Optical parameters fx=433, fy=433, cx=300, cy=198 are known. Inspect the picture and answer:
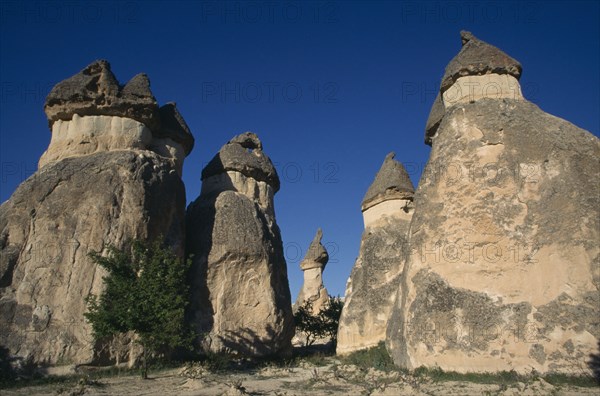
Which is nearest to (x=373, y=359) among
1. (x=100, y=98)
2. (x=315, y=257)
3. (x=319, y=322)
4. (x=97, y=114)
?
(x=319, y=322)

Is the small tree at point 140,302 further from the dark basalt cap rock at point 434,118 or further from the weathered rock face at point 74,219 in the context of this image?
the dark basalt cap rock at point 434,118

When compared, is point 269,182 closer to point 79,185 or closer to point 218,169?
point 218,169

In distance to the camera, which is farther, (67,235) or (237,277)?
(237,277)

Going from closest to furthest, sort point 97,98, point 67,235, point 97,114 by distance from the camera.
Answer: point 67,235, point 97,98, point 97,114

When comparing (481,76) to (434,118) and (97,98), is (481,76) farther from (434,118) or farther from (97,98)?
(97,98)

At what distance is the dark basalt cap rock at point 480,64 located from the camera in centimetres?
1022

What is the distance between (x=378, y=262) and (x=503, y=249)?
5.83 meters

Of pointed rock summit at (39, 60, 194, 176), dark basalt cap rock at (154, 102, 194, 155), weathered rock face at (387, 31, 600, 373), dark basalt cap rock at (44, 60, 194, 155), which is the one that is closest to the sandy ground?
weathered rock face at (387, 31, 600, 373)

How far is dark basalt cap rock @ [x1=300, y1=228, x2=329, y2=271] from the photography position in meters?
26.0

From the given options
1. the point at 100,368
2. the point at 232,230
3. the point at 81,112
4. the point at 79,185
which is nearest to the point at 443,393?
the point at 100,368

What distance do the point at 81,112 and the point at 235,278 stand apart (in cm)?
644

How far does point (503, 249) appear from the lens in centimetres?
827

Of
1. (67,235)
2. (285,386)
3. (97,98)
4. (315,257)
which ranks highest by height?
(97,98)

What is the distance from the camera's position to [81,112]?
12.2 m
